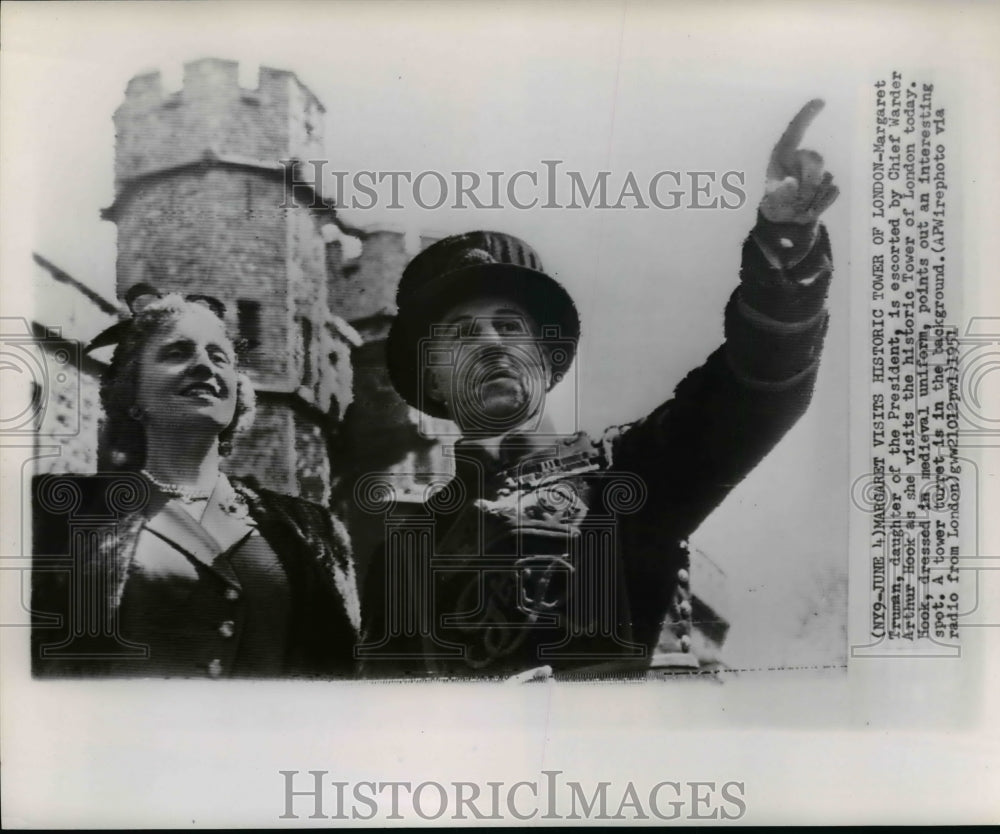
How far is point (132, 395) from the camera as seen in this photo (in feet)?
5.51

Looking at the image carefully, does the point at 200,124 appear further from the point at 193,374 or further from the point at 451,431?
the point at 451,431

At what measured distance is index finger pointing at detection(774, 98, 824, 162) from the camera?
5.54 ft

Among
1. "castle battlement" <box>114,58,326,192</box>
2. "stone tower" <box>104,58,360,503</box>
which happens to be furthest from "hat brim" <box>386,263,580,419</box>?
"castle battlement" <box>114,58,326,192</box>

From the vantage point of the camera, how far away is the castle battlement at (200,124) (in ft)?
5.51

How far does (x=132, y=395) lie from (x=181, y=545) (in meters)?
0.34

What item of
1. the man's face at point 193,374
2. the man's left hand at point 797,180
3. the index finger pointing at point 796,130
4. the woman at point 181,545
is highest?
the index finger pointing at point 796,130

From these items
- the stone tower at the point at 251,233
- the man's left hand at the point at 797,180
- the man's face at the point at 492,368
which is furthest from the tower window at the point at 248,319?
the man's left hand at the point at 797,180

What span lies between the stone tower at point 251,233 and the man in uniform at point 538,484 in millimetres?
192

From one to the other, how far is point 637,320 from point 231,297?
2.91 feet

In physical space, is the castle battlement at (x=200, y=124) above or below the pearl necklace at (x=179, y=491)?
above

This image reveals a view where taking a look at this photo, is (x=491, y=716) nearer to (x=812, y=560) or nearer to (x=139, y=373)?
(x=812, y=560)

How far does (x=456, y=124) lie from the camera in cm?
168

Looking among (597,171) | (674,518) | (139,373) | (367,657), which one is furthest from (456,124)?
(367,657)

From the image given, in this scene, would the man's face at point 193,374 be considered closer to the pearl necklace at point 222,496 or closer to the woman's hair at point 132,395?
the woman's hair at point 132,395
